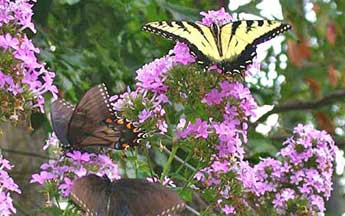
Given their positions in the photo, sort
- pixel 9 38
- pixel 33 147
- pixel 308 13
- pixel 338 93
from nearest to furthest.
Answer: pixel 9 38
pixel 33 147
pixel 338 93
pixel 308 13

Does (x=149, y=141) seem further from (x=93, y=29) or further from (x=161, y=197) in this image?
(x=93, y=29)

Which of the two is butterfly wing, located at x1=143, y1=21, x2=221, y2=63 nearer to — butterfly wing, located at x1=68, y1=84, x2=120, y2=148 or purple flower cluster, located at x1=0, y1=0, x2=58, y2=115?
butterfly wing, located at x1=68, y1=84, x2=120, y2=148

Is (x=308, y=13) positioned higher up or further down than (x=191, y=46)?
higher up

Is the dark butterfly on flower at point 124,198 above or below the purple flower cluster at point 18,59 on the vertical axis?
below

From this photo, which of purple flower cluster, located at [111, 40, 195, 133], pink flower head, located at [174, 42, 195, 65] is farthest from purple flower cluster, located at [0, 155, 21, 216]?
pink flower head, located at [174, 42, 195, 65]

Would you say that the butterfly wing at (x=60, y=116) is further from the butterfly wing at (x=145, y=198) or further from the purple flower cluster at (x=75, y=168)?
the butterfly wing at (x=145, y=198)

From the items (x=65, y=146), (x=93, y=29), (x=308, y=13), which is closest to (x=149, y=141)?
(x=65, y=146)

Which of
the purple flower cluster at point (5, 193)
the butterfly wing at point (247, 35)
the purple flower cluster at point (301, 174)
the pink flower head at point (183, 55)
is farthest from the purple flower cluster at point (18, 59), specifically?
the purple flower cluster at point (301, 174)
